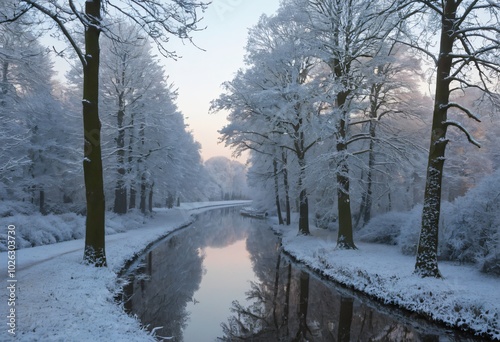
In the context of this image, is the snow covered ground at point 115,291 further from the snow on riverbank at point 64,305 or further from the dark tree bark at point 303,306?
the dark tree bark at point 303,306

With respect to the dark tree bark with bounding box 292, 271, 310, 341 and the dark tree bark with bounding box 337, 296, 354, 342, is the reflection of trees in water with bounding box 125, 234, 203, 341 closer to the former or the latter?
the dark tree bark with bounding box 292, 271, 310, 341

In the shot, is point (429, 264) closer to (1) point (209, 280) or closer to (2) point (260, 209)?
(1) point (209, 280)

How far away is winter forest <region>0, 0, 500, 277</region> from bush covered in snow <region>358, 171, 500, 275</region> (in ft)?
0.17

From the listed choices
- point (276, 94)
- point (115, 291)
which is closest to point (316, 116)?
point (276, 94)

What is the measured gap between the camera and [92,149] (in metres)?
9.83

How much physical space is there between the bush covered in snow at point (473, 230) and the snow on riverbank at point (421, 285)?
53 centimetres

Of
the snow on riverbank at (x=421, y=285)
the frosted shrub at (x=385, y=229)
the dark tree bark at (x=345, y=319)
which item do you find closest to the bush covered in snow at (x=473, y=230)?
the snow on riverbank at (x=421, y=285)

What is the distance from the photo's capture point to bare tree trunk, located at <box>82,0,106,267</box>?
9.79 meters

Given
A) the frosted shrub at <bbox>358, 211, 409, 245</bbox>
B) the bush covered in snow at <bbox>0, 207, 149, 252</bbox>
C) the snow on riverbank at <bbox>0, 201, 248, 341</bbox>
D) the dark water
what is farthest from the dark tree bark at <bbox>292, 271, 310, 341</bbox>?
the bush covered in snow at <bbox>0, 207, 149, 252</bbox>

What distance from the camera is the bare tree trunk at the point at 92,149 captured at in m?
9.79

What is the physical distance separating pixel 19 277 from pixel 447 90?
Answer: 12830mm

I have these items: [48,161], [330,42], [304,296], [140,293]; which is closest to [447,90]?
[330,42]

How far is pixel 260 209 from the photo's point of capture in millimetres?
50812

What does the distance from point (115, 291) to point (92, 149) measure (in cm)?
395
